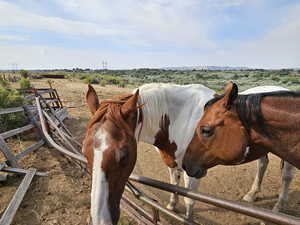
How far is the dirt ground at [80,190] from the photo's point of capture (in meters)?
2.81

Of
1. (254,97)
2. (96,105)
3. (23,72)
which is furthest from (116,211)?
(23,72)

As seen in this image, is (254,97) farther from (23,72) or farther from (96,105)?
(23,72)

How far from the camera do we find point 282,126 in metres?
1.70

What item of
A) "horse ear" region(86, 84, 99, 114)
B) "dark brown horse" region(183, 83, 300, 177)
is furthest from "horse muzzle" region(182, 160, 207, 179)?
"horse ear" region(86, 84, 99, 114)

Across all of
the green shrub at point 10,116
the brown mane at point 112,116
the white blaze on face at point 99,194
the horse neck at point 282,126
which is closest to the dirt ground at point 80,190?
the green shrub at point 10,116

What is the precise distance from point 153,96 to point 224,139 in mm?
998

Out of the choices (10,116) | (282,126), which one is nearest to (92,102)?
(282,126)

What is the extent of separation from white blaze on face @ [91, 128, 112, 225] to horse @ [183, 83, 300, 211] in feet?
3.54

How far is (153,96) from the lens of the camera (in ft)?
7.88

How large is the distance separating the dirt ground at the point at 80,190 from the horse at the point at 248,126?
178 cm

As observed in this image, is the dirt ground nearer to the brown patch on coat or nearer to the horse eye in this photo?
the brown patch on coat

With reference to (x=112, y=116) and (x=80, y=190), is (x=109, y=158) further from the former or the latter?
(x=80, y=190)

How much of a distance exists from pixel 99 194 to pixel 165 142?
1.49 metres

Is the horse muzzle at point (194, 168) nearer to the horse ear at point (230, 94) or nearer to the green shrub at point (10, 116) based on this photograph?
the horse ear at point (230, 94)
